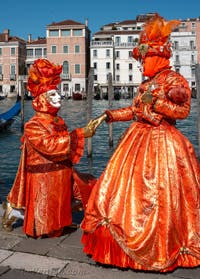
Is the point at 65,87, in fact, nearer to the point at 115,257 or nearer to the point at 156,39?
the point at 156,39

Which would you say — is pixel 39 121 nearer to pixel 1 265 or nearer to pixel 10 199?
pixel 10 199

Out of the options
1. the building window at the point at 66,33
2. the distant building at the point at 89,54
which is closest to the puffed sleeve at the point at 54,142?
the distant building at the point at 89,54

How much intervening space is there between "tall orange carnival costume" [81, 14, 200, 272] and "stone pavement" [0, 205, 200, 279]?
0.27 ft

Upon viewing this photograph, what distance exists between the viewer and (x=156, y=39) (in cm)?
286

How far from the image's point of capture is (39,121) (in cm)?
316

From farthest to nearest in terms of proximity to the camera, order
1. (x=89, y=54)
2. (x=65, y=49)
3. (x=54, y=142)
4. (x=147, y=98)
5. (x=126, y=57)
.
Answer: (x=89, y=54)
(x=65, y=49)
(x=126, y=57)
(x=54, y=142)
(x=147, y=98)

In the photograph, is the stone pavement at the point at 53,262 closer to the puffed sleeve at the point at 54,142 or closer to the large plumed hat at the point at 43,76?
the puffed sleeve at the point at 54,142

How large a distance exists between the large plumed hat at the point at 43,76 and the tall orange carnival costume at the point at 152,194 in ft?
2.65

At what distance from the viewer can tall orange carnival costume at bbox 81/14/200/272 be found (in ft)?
8.38

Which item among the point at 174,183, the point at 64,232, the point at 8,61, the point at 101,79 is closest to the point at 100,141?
the point at 64,232

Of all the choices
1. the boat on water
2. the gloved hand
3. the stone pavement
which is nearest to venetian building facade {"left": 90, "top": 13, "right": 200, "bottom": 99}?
the boat on water

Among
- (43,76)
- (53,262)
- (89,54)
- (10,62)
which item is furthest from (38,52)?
(53,262)

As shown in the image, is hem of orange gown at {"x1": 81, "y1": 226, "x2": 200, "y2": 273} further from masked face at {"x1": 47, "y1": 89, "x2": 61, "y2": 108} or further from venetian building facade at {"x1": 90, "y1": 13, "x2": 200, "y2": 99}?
venetian building facade at {"x1": 90, "y1": 13, "x2": 200, "y2": 99}

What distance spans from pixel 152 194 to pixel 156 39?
1.09 metres
